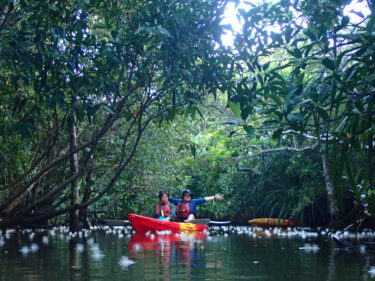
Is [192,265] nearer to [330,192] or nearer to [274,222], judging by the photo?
[330,192]

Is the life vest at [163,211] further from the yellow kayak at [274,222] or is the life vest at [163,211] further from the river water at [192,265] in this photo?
the river water at [192,265]

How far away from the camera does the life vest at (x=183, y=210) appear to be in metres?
18.6

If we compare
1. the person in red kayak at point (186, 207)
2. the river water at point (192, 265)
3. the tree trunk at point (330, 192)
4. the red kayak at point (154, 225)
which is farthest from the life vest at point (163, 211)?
the river water at point (192, 265)

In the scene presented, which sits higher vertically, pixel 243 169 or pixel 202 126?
pixel 202 126

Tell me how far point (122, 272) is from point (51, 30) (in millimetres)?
3246

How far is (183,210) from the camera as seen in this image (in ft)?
61.2

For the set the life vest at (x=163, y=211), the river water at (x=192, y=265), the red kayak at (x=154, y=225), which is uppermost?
the life vest at (x=163, y=211)

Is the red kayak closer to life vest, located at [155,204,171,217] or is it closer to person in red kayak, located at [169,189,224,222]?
life vest, located at [155,204,171,217]

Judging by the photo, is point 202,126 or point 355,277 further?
point 202,126

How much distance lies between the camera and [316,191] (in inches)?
693

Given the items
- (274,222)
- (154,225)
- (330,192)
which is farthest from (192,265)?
(274,222)

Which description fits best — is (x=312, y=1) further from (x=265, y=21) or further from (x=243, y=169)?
(x=243, y=169)

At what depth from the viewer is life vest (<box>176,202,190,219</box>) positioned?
61.1ft

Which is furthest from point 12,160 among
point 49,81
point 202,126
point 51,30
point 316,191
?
point 202,126
